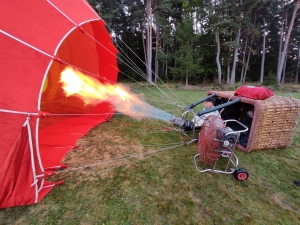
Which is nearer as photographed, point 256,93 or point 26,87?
point 26,87

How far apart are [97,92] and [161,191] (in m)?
3.35

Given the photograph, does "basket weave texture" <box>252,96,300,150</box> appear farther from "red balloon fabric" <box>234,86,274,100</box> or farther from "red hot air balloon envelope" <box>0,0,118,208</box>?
"red hot air balloon envelope" <box>0,0,118,208</box>

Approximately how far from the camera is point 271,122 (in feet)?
9.98

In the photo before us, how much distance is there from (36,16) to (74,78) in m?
1.64

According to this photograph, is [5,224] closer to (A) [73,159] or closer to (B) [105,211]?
(B) [105,211]

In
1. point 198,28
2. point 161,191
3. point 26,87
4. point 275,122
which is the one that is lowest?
point 161,191

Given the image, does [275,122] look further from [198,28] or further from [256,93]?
[198,28]

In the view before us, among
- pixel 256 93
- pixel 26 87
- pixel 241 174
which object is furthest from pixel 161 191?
pixel 256 93

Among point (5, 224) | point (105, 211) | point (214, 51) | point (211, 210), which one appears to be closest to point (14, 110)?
point (5, 224)

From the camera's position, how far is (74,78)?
3.86 m

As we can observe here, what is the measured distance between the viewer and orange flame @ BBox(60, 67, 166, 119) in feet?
13.1

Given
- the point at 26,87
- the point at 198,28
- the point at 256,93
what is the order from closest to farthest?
the point at 26,87 → the point at 256,93 → the point at 198,28

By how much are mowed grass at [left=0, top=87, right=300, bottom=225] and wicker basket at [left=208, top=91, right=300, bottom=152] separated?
0.60 ft

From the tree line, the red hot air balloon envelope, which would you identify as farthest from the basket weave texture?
the tree line
